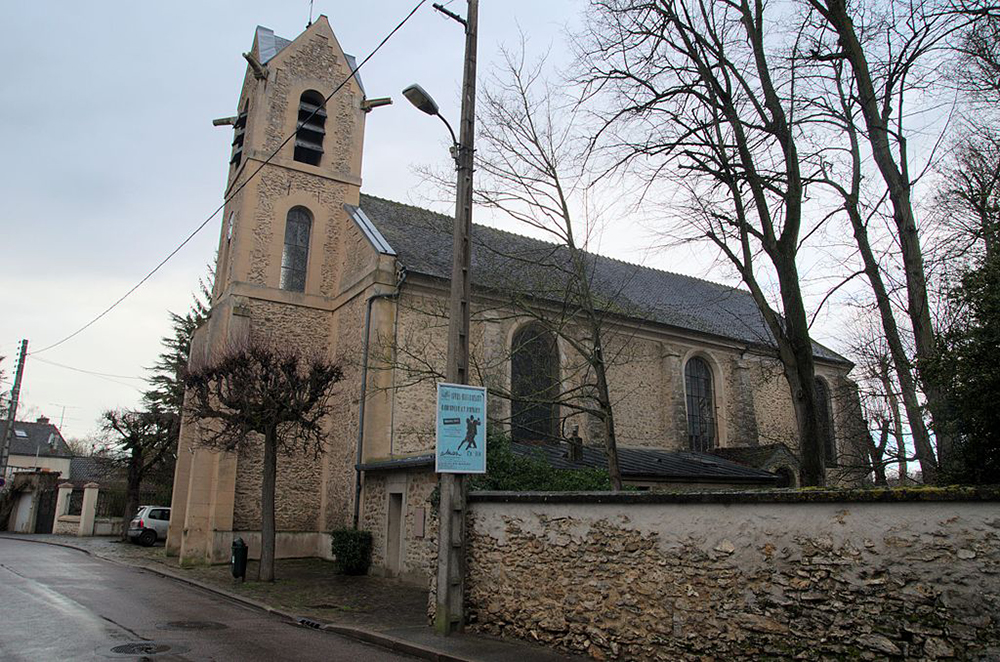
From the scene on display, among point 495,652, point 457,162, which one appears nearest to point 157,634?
point 495,652

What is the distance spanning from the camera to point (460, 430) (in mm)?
9211

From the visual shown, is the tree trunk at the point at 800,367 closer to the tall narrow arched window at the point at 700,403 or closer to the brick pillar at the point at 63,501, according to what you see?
the tall narrow arched window at the point at 700,403

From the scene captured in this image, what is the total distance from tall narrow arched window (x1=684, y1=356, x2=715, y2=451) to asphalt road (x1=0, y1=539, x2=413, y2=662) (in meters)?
16.5

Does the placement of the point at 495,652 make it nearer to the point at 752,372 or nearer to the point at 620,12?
the point at 620,12

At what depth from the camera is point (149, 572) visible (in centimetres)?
1655

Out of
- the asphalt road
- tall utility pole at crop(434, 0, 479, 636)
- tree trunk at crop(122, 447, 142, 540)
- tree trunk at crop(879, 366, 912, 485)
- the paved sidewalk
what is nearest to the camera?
the asphalt road

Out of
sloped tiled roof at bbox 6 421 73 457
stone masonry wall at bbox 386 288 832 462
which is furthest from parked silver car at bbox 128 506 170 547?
sloped tiled roof at bbox 6 421 73 457

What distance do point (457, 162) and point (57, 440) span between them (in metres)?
69.9

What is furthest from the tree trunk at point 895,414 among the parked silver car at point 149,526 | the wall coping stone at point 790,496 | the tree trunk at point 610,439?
the parked silver car at point 149,526

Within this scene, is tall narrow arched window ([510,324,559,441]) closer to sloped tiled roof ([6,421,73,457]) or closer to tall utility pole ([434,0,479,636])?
tall utility pole ([434,0,479,636])

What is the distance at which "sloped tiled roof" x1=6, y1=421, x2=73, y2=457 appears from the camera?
204 ft

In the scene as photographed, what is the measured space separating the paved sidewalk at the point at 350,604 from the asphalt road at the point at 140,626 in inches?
11.7

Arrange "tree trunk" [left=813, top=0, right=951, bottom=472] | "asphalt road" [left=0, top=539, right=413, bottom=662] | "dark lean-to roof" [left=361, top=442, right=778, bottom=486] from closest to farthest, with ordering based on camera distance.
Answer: "asphalt road" [left=0, top=539, right=413, bottom=662] < "tree trunk" [left=813, top=0, right=951, bottom=472] < "dark lean-to roof" [left=361, top=442, right=778, bottom=486]

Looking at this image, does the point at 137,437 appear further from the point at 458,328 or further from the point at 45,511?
the point at 458,328
